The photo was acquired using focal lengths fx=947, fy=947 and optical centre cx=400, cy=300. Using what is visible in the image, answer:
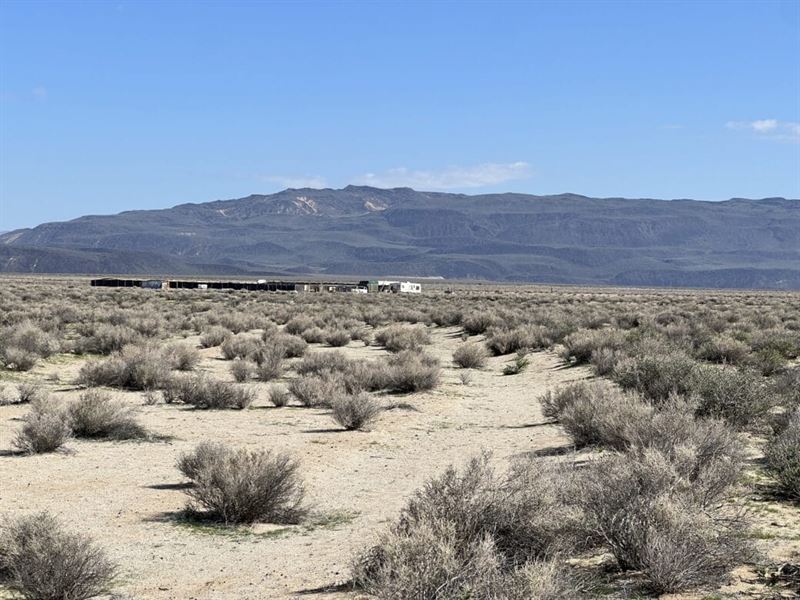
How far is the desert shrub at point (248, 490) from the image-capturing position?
31.2 feet

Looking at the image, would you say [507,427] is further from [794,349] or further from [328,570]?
[794,349]

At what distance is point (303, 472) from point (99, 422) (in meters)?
3.97

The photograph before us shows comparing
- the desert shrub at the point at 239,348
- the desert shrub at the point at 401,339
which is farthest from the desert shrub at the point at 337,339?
the desert shrub at the point at 239,348

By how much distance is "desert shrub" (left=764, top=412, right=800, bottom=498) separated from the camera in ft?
31.3

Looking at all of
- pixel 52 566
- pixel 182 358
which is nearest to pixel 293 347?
pixel 182 358

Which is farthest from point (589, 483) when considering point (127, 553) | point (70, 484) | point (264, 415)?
point (264, 415)

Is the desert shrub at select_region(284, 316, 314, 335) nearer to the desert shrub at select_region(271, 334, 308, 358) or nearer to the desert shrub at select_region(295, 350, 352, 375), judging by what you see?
the desert shrub at select_region(271, 334, 308, 358)

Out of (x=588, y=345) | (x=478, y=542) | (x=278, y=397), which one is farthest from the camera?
(x=588, y=345)

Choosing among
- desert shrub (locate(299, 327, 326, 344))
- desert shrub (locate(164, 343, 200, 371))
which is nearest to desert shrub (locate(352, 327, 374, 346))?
desert shrub (locate(299, 327, 326, 344))

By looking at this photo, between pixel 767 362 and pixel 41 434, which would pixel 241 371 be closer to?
pixel 41 434

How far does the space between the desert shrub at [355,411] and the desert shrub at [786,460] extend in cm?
640

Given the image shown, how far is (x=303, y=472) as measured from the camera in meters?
12.0

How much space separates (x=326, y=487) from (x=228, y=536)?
2391 mm

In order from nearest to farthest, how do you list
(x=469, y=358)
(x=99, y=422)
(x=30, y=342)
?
Result: (x=99, y=422) < (x=30, y=342) < (x=469, y=358)
